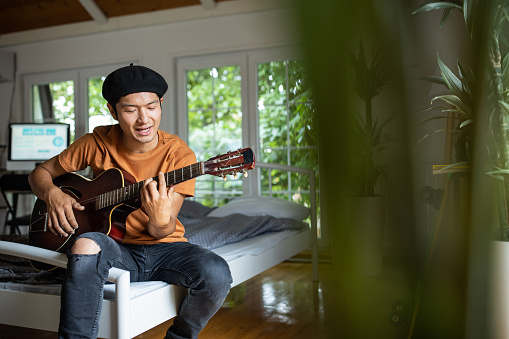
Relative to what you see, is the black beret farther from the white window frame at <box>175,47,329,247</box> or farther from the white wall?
the white window frame at <box>175,47,329,247</box>

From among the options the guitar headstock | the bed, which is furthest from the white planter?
the guitar headstock

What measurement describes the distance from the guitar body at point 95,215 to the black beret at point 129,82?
9.5 inches

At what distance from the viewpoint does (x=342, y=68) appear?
0.65 ft

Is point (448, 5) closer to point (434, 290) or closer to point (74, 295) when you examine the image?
point (434, 290)

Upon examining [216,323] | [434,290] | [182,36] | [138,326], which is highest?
[182,36]

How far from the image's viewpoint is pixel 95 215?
1559mm

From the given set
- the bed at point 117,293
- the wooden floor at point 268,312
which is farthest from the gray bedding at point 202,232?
the wooden floor at point 268,312

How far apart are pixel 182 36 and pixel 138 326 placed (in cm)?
319

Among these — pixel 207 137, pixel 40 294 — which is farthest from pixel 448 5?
pixel 207 137

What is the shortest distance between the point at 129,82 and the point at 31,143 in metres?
3.19

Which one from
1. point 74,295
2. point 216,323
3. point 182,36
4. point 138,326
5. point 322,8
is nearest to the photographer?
point 322,8

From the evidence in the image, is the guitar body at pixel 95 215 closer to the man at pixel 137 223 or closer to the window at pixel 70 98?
the man at pixel 137 223

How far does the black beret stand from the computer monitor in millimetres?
3012

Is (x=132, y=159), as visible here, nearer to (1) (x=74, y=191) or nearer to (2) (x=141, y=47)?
(1) (x=74, y=191)
